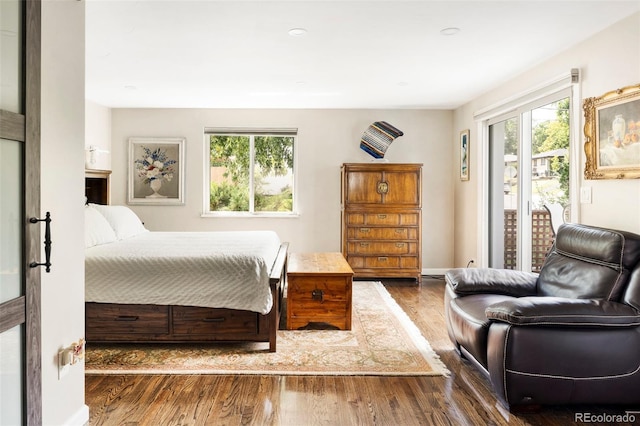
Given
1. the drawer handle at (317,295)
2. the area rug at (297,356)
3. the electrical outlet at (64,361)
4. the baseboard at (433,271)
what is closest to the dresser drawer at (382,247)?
the baseboard at (433,271)

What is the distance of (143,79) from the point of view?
15.0ft

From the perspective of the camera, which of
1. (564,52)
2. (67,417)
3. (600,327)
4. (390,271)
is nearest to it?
(67,417)

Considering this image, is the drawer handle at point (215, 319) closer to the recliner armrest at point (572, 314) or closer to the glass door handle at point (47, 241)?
the glass door handle at point (47, 241)

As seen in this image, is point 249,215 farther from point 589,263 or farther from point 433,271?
point 589,263

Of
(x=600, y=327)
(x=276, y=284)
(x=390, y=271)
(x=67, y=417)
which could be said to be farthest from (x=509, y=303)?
(x=390, y=271)

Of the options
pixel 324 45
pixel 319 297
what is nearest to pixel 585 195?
pixel 319 297

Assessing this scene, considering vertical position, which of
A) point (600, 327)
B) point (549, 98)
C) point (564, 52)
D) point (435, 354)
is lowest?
point (435, 354)

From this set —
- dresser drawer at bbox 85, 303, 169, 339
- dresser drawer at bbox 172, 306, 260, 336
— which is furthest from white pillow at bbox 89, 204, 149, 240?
dresser drawer at bbox 172, 306, 260, 336

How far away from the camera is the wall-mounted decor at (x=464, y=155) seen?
5695 millimetres

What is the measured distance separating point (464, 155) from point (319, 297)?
320cm

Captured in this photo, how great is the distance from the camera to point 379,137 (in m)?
6.02

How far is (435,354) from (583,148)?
1.86 metres

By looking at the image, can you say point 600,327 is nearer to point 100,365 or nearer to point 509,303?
point 509,303

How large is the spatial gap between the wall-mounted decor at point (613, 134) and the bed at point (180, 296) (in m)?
2.37
